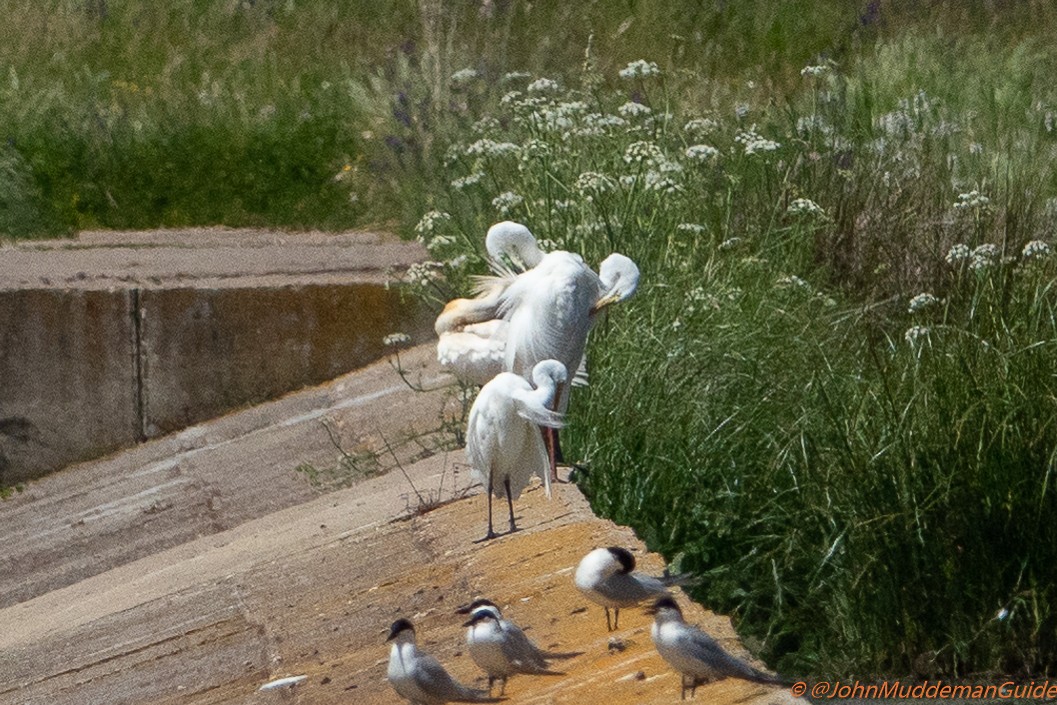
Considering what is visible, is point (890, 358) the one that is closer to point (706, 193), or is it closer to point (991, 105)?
point (706, 193)

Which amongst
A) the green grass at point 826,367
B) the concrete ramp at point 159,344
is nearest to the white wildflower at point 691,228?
the green grass at point 826,367

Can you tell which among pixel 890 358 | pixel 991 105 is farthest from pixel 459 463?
pixel 991 105

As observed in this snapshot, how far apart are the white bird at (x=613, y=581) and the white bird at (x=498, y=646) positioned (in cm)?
18

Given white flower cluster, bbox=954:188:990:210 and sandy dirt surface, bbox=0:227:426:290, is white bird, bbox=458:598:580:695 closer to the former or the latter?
white flower cluster, bbox=954:188:990:210

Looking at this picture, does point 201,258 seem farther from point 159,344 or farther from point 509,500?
point 509,500

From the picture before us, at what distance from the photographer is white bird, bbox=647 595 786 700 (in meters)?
3.39

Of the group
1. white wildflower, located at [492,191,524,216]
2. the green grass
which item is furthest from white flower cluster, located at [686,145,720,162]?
white wildflower, located at [492,191,524,216]

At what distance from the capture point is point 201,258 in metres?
9.29

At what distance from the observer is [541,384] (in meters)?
4.54

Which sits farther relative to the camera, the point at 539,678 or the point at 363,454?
the point at 363,454

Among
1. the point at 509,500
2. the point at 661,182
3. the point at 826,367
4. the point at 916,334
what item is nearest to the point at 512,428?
the point at 509,500

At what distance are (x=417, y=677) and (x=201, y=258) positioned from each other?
600 centimetres

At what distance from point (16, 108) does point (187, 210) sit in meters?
1.59

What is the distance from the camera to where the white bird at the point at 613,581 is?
373 cm
